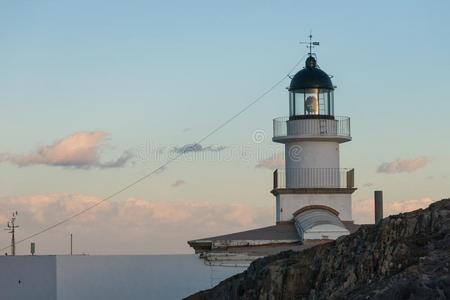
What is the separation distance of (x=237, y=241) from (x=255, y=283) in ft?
25.3

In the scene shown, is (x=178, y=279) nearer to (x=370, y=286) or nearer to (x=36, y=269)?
(x=36, y=269)

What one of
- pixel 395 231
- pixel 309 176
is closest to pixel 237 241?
pixel 309 176

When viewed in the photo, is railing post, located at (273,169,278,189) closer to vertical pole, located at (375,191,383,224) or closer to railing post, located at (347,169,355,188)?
railing post, located at (347,169,355,188)

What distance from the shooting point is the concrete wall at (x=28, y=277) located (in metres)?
25.7

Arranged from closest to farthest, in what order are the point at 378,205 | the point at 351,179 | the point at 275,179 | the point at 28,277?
the point at 28,277 < the point at 378,205 < the point at 351,179 < the point at 275,179

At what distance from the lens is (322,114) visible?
1161 inches

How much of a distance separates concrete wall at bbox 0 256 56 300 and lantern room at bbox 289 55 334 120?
7726 mm

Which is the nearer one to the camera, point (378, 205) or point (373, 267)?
point (373, 267)

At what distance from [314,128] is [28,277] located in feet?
27.1

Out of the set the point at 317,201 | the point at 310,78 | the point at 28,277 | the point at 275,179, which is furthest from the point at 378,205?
the point at 28,277

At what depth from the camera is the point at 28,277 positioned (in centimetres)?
2588

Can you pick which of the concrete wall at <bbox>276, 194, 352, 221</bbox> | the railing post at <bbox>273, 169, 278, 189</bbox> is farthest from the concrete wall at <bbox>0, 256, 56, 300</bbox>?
the railing post at <bbox>273, 169, 278, 189</bbox>

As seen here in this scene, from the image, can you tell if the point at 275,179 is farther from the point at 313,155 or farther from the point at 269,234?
the point at 269,234

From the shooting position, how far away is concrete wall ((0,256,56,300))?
2569 cm
